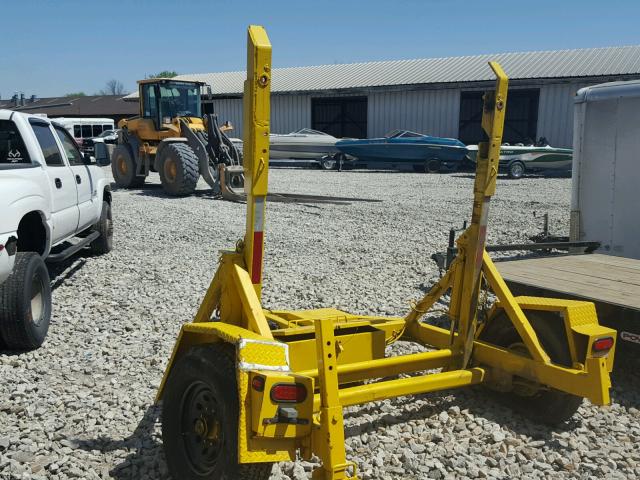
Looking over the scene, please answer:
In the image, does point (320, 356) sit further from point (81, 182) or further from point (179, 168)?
point (179, 168)

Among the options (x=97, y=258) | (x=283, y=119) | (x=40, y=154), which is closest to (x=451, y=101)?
(x=283, y=119)

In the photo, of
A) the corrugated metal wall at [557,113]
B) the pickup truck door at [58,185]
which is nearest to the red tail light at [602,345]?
the pickup truck door at [58,185]

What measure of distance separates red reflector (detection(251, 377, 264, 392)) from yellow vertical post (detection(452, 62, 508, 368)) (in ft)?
5.45

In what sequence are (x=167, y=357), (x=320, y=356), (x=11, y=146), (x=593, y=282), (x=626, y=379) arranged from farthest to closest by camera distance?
(x=11, y=146)
(x=593, y=282)
(x=167, y=357)
(x=626, y=379)
(x=320, y=356)

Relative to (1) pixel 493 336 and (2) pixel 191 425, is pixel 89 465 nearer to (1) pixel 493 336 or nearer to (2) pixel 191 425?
(2) pixel 191 425

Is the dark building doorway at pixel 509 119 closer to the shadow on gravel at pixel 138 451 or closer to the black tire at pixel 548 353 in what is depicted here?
the black tire at pixel 548 353

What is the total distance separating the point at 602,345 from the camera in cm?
377

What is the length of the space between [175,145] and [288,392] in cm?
1379

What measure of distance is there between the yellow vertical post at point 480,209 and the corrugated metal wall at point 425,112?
26033mm

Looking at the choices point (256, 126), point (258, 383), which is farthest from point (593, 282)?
point (258, 383)

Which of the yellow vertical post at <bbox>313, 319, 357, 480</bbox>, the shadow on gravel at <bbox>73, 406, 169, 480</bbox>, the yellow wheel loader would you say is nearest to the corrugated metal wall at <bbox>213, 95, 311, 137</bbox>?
the yellow wheel loader

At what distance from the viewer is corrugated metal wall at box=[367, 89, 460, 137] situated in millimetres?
30312

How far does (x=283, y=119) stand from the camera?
34.8 metres

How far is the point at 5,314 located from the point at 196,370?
271 cm
